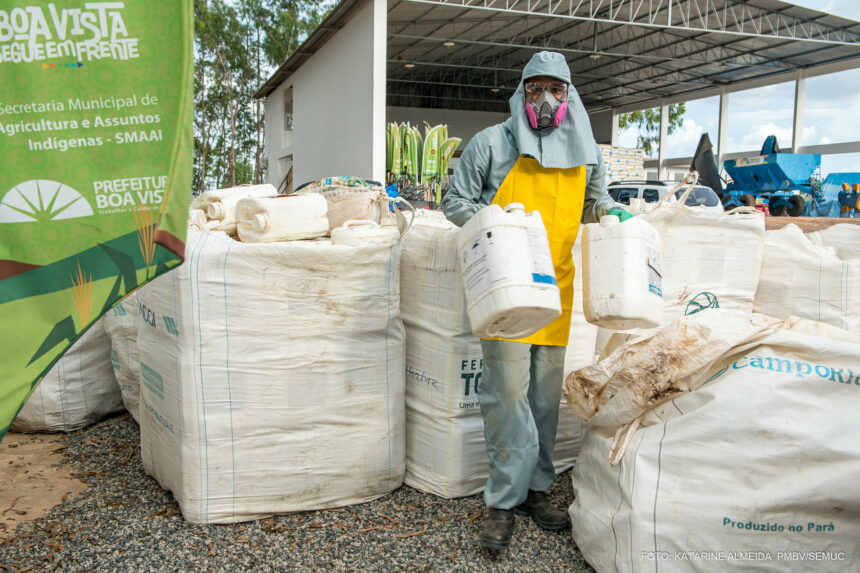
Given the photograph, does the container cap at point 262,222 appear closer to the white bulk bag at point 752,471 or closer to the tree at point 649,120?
the white bulk bag at point 752,471

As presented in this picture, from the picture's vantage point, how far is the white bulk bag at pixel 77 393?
123 inches

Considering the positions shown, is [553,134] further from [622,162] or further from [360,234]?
[622,162]

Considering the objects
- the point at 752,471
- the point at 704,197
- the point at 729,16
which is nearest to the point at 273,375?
the point at 752,471

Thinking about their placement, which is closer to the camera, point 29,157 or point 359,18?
point 29,157

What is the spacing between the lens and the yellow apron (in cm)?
225

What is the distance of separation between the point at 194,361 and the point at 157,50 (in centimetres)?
126

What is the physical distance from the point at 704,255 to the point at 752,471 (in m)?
1.55

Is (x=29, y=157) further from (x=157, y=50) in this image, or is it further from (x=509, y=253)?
(x=509, y=253)

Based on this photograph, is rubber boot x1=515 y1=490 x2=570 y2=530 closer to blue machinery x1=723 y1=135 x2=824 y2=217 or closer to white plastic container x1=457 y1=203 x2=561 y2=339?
white plastic container x1=457 y1=203 x2=561 y2=339

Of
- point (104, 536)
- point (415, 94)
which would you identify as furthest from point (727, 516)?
point (415, 94)

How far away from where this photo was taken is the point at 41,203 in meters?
1.11

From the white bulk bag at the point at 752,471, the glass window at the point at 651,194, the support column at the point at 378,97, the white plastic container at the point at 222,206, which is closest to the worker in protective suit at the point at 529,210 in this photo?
the white bulk bag at the point at 752,471

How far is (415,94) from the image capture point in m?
25.8

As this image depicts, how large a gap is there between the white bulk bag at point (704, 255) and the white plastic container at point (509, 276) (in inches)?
54.3
